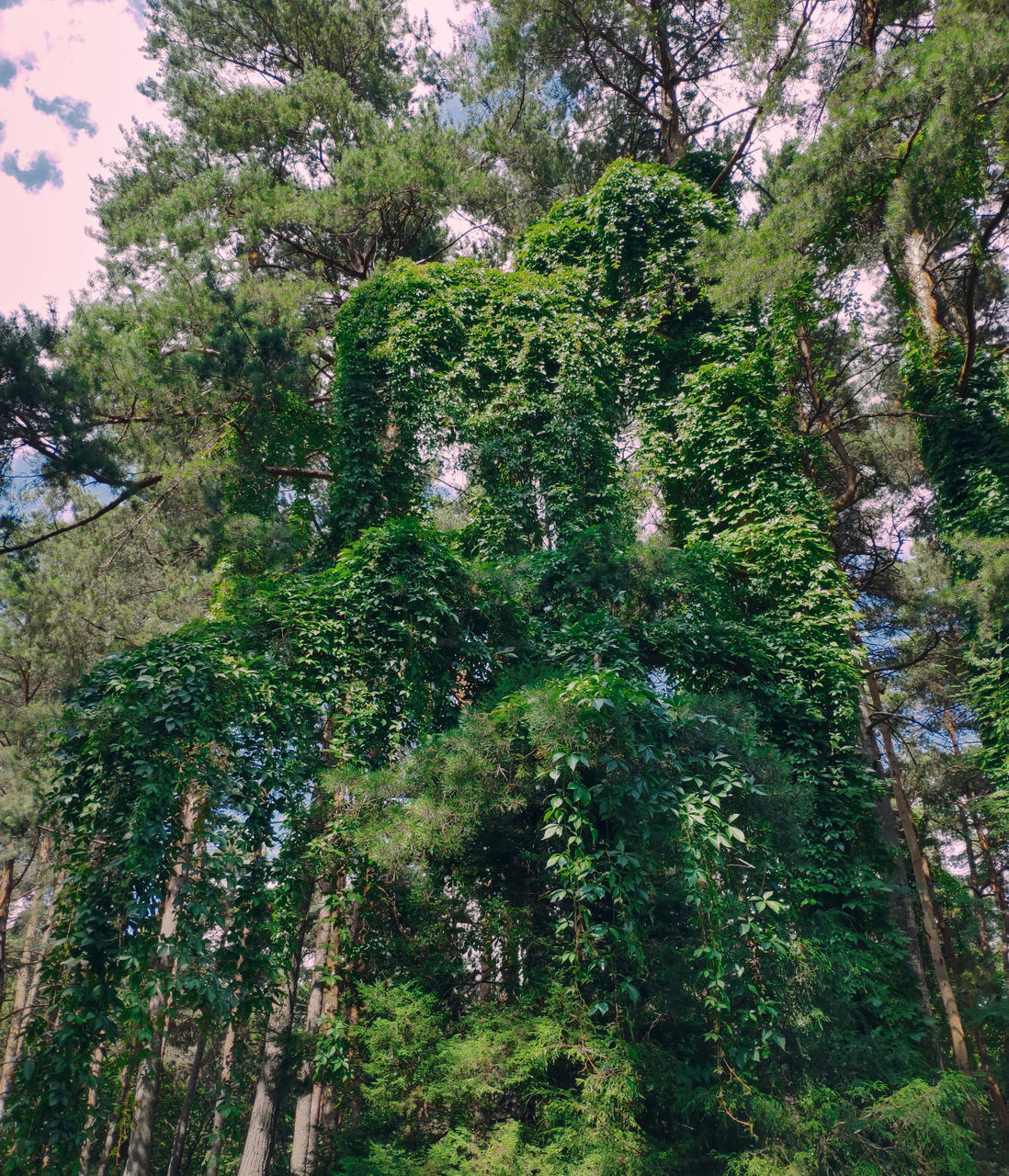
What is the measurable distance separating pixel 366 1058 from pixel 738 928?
3244 mm

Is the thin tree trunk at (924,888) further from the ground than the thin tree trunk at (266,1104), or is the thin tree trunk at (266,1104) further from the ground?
the thin tree trunk at (924,888)

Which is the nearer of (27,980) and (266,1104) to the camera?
(266,1104)

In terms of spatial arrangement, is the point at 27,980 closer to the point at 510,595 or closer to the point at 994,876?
the point at 510,595

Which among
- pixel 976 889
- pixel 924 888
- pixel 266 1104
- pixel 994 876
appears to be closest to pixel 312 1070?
pixel 266 1104

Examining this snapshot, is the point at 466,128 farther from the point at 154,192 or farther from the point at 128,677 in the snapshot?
the point at 128,677

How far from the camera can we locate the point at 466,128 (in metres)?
12.9

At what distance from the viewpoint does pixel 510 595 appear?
772 centimetres

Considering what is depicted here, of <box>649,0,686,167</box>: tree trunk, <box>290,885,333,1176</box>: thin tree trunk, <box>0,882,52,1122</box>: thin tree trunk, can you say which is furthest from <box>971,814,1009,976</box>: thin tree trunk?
<box>0,882,52,1122</box>: thin tree trunk

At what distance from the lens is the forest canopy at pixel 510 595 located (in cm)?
532

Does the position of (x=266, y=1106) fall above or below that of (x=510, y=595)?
below

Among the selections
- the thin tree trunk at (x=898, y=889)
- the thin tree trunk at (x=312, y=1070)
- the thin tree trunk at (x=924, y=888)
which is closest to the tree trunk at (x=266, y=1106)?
the thin tree trunk at (x=312, y=1070)

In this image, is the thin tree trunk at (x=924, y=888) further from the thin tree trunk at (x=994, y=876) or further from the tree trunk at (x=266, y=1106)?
the tree trunk at (x=266, y=1106)

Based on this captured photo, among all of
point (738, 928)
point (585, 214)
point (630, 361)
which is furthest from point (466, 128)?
point (738, 928)

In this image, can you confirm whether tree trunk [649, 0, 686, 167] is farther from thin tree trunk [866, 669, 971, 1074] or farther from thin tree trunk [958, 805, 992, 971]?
thin tree trunk [958, 805, 992, 971]
